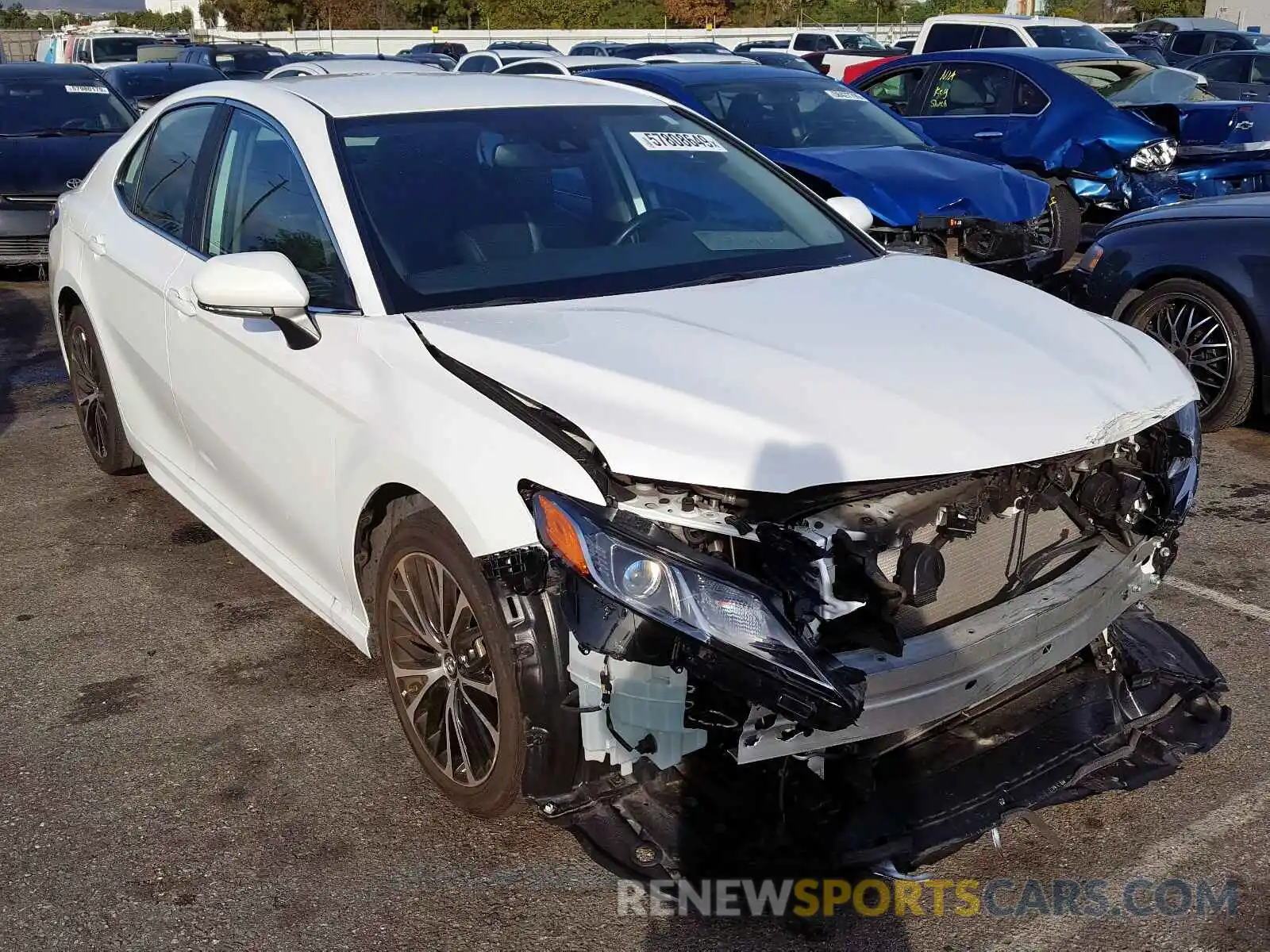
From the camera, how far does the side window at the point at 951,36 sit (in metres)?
16.2

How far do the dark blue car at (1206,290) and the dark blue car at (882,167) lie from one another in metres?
1.20

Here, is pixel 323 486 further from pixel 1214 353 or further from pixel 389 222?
pixel 1214 353

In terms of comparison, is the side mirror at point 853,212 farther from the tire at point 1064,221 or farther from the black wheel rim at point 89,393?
the tire at point 1064,221

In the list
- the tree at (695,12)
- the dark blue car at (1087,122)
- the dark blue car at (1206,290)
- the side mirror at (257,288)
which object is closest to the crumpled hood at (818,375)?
the side mirror at (257,288)

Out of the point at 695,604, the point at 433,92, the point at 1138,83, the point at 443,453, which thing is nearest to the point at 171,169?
the point at 433,92

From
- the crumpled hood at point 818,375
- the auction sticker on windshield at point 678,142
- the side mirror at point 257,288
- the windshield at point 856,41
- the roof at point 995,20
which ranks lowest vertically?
the windshield at point 856,41

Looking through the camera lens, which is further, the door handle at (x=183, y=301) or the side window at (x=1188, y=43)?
the side window at (x=1188, y=43)

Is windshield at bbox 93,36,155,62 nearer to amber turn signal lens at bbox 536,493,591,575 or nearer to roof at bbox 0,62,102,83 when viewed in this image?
roof at bbox 0,62,102,83

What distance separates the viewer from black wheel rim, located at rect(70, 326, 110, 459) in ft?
17.9

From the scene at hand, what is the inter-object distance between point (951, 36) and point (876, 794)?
608 inches

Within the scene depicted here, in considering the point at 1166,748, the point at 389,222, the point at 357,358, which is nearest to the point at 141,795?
the point at 357,358

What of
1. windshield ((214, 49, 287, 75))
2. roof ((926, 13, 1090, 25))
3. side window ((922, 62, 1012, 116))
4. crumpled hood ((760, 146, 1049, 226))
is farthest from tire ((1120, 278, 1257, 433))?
windshield ((214, 49, 287, 75))

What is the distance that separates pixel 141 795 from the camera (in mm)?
3400

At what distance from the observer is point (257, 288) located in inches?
130
